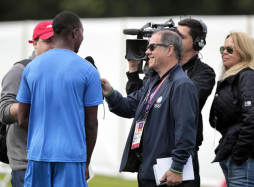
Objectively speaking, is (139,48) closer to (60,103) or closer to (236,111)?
(236,111)

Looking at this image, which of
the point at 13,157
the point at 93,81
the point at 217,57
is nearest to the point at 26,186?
the point at 13,157

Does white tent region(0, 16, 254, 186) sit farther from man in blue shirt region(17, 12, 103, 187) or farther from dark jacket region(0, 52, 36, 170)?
man in blue shirt region(17, 12, 103, 187)

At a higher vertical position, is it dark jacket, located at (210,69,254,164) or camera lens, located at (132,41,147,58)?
camera lens, located at (132,41,147,58)

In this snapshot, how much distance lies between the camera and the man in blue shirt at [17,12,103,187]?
2.79 m

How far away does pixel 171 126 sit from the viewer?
126 inches

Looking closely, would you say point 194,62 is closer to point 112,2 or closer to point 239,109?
point 239,109

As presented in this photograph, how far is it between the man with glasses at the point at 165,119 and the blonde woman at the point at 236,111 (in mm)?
553

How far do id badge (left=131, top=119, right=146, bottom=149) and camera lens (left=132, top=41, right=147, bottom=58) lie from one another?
80cm

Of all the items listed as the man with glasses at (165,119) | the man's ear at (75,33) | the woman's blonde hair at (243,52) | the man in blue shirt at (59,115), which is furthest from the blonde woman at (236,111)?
the man's ear at (75,33)

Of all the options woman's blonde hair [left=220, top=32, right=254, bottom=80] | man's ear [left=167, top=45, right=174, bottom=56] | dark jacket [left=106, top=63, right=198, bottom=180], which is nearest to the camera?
dark jacket [left=106, top=63, right=198, bottom=180]

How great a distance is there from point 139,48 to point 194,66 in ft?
1.66

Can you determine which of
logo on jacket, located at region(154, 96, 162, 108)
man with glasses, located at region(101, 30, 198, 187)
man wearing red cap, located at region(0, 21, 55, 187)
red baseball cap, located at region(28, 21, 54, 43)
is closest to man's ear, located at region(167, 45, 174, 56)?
man with glasses, located at region(101, 30, 198, 187)

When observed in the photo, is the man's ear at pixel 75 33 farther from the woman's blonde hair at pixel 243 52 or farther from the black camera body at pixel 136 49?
the woman's blonde hair at pixel 243 52

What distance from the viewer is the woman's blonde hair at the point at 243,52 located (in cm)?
386
